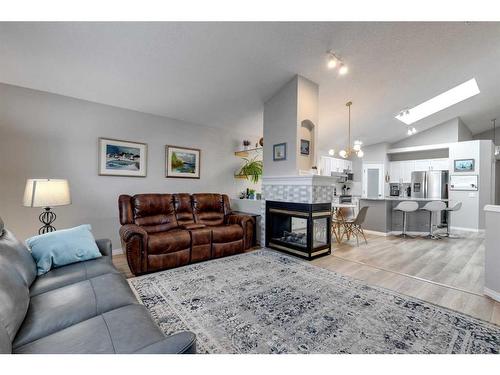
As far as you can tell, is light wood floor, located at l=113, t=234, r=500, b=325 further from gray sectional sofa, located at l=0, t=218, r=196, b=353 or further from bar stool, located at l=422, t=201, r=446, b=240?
gray sectional sofa, located at l=0, t=218, r=196, b=353

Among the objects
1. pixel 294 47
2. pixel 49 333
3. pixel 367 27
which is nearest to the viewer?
pixel 49 333

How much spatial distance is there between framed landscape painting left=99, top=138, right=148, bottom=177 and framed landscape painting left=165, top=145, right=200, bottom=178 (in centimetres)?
42

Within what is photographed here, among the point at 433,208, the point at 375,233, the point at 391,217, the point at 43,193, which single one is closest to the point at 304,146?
the point at 375,233

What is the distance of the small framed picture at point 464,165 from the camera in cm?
628

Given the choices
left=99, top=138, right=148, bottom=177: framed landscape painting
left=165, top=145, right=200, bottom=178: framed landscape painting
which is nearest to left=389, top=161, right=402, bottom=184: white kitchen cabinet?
left=165, top=145, right=200, bottom=178: framed landscape painting

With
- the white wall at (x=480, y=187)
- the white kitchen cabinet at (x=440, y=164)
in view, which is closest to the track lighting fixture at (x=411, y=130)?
the white wall at (x=480, y=187)

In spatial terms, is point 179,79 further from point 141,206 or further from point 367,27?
point 367,27

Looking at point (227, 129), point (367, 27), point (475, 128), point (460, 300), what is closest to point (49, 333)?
point (460, 300)

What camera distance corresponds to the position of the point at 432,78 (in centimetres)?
423

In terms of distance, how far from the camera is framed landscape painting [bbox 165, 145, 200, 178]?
4.30 meters

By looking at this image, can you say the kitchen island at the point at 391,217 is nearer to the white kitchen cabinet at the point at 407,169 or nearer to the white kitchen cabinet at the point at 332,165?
the white kitchen cabinet at the point at 332,165

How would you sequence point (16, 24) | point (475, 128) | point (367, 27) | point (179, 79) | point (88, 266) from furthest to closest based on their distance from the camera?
point (475, 128) < point (179, 79) < point (367, 27) < point (16, 24) < point (88, 266)

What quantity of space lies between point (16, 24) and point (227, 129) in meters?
3.44

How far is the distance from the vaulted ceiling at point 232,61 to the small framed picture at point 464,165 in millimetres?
2429
